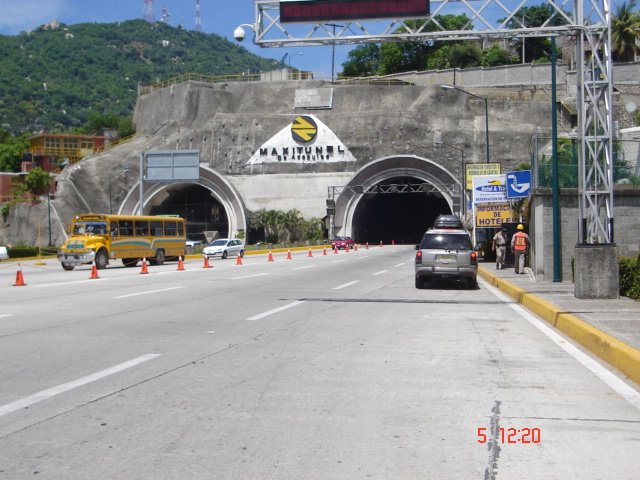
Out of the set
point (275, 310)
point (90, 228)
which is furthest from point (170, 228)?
point (275, 310)

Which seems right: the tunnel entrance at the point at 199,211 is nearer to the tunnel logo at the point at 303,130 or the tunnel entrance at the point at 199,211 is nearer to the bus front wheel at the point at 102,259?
the tunnel logo at the point at 303,130

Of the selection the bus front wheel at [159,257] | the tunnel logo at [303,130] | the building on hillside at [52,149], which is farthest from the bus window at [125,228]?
the building on hillside at [52,149]

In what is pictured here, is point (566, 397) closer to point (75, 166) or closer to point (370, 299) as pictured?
point (370, 299)

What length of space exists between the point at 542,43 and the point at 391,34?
9636 centimetres

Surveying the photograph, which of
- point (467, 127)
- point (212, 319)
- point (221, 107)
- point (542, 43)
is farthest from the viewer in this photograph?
point (542, 43)

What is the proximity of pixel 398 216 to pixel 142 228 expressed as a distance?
62.0m

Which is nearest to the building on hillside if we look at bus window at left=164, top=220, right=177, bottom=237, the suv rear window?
bus window at left=164, top=220, right=177, bottom=237

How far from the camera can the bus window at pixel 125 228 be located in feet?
123

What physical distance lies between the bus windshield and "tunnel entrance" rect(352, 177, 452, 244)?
49.7 meters

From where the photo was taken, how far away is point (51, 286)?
22.3 m

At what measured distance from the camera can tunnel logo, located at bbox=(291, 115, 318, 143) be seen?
260 feet

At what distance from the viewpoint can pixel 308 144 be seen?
3125 inches

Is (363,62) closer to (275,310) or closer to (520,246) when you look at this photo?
(520,246)

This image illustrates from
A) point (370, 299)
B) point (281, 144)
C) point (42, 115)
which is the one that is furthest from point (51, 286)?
point (42, 115)
